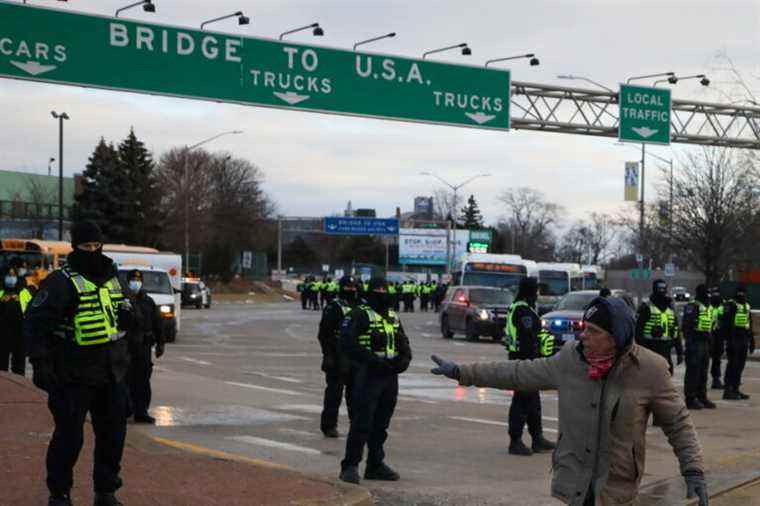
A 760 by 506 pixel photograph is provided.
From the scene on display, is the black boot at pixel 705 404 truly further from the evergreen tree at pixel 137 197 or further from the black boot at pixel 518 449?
the evergreen tree at pixel 137 197

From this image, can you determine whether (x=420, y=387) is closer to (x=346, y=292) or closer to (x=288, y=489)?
(x=346, y=292)

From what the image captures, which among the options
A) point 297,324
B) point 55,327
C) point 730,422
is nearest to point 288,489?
point 55,327

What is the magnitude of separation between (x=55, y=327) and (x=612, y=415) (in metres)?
3.81

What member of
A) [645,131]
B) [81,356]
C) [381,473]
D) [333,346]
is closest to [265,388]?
[333,346]

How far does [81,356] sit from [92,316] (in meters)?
0.26

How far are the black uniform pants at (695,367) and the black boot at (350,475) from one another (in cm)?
840

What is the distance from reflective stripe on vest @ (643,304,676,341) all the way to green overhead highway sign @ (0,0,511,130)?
10899mm

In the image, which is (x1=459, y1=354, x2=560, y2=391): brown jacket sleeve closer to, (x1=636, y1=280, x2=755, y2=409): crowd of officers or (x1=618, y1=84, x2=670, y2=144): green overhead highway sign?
(x1=636, y1=280, x2=755, y2=409): crowd of officers

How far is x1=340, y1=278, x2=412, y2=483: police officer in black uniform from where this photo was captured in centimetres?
953

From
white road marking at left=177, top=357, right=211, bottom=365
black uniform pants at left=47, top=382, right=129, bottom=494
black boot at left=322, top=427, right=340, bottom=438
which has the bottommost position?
white road marking at left=177, top=357, right=211, bottom=365

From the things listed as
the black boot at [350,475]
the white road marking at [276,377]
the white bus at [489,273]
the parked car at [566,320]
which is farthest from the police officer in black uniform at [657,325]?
the white bus at [489,273]

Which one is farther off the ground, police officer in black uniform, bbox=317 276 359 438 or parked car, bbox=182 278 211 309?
police officer in black uniform, bbox=317 276 359 438

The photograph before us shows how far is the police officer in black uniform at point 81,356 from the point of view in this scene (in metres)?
7.13

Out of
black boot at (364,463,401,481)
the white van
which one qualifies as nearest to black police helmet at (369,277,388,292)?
black boot at (364,463,401,481)
